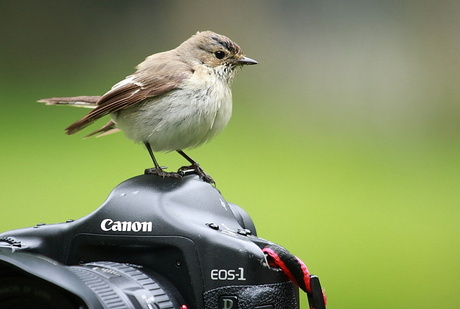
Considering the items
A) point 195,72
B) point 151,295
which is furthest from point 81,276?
point 195,72

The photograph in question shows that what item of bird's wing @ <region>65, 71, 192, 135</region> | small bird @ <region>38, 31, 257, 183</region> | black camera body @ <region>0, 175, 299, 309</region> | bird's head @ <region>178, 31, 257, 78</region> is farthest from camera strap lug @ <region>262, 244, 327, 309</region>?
bird's head @ <region>178, 31, 257, 78</region>

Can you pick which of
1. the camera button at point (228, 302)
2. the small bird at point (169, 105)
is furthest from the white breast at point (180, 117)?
the camera button at point (228, 302)

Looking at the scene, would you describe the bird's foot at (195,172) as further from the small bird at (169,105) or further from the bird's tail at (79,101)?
the bird's tail at (79,101)

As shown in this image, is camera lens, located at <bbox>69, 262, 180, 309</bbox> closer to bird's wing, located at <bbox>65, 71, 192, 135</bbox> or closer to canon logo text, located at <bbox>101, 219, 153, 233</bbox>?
canon logo text, located at <bbox>101, 219, 153, 233</bbox>

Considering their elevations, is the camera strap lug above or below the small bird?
below

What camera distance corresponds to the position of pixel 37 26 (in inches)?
250

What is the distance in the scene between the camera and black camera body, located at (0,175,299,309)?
156 centimetres

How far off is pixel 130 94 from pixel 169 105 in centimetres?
9

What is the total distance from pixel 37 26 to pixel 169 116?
4418 mm

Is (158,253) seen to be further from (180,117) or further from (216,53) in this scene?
(216,53)

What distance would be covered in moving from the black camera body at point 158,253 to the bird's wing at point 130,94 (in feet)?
1.44

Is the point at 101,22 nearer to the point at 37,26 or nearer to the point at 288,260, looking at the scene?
the point at 37,26

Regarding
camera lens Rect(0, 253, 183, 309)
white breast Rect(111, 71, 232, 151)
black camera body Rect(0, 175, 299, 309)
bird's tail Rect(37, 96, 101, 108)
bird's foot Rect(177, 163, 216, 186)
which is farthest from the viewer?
bird's tail Rect(37, 96, 101, 108)

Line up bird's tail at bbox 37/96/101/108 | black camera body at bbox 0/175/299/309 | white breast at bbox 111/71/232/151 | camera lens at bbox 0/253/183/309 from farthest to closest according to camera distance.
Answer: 1. bird's tail at bbox 37/96/101/108
2. white breast at bbox 111/71/232/151
3. black camera body at bbox 0/175/299/309
4. camera lens at bbox 0/253/183/309
